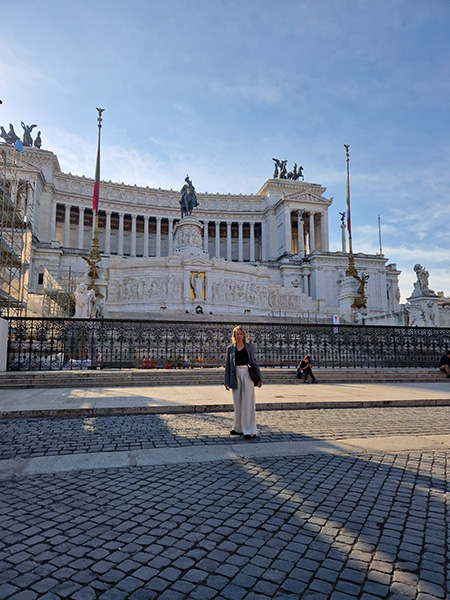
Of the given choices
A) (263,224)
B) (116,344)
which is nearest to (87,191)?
(263,224)

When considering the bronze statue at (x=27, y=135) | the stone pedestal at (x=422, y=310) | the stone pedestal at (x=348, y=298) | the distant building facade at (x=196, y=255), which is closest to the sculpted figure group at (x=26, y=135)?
the bronze statue at (x=27, y=135)

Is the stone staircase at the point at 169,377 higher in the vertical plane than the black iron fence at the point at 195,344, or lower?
lower

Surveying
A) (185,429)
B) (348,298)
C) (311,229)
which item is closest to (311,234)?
(311,229)

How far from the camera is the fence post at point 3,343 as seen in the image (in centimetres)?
1351

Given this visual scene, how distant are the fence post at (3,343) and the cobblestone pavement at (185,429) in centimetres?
639

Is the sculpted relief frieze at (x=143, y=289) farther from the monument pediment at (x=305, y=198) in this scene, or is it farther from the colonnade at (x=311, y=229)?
the monument pediment at (x=305, y=198)

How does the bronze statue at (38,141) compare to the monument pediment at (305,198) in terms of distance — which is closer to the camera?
the bronze statue at (38,141)

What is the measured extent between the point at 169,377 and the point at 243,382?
7.84 m

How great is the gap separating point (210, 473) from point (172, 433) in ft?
7.21

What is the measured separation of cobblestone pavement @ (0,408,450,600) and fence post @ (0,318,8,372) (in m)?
9.29

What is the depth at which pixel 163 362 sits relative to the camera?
17422 millimetres

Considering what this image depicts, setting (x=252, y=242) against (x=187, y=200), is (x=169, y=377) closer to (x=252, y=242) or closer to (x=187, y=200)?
(x=187, y=200)

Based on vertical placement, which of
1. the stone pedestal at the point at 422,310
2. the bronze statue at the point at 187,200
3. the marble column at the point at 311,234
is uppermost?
the marble column at the point at 311,234

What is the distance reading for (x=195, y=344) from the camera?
17.3 m
